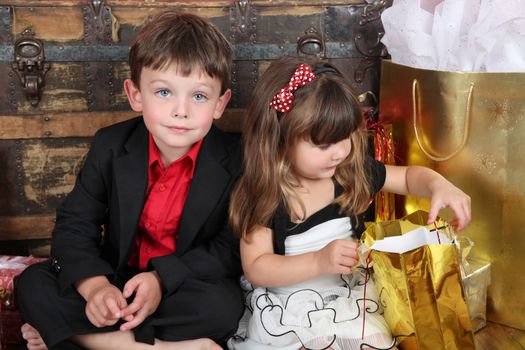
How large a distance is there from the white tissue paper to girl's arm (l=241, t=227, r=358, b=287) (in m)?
0.56

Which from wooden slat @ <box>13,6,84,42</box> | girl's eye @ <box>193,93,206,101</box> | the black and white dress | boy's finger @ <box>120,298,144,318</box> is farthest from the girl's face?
wooden slat @ <box>13,6,84,42</box>

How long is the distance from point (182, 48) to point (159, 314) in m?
0.56

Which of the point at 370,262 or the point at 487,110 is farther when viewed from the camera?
the point at 487,110

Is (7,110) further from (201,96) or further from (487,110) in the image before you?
(487,110)

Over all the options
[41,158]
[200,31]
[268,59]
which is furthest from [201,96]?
[41,158]

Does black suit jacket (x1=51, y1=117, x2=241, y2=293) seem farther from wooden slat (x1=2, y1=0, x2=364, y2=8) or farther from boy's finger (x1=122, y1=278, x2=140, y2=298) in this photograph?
wooden slat (x1=2, y1=0, x2=364, y2=8)

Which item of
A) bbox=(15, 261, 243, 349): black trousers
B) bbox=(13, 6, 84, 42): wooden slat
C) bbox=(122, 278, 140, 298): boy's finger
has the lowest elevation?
bbox=(15, 261, 243, 349): black trousers

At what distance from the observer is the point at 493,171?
1535 millimetres

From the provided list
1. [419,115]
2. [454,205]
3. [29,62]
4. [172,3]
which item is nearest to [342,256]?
[454,205]

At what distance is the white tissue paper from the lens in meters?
1.52

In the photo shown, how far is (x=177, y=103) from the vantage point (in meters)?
1.41

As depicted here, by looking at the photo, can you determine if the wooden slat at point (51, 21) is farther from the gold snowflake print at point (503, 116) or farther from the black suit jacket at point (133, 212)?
the gold snowflake print at point (503, 116)

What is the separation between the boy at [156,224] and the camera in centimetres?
141

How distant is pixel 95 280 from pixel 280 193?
1.42 ft
